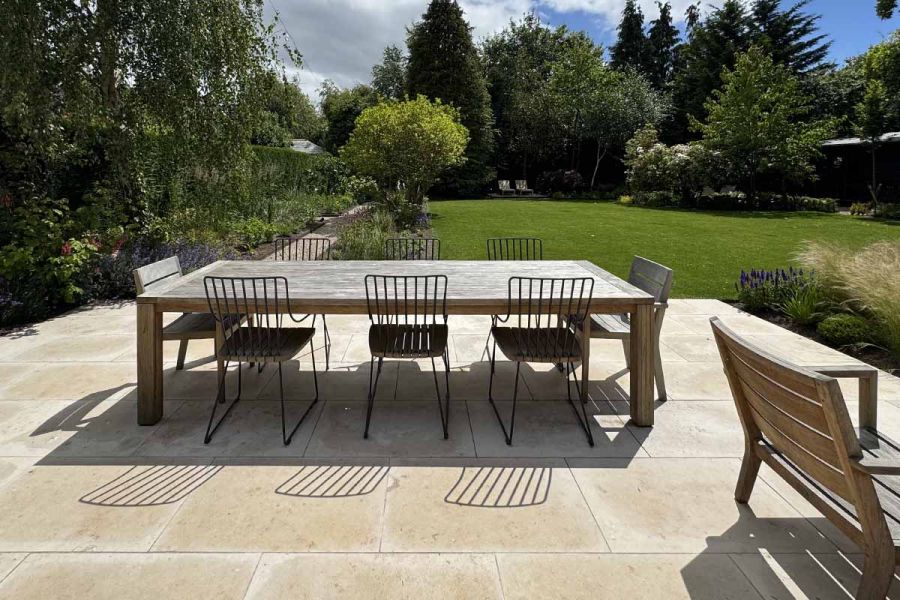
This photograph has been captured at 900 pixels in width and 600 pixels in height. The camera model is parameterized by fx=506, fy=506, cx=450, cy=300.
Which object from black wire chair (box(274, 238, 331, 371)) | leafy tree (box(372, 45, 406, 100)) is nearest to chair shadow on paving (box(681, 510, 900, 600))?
black wire chair (box(274, 238, 331, 371))

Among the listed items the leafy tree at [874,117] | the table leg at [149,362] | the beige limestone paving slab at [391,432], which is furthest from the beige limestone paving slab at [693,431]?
the leafy tree at [874,117]

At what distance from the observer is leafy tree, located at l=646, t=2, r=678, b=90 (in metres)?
30.5

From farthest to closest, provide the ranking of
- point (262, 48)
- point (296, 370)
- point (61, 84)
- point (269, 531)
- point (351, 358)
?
point (262, 48), point (61, 84), point (351, 358), point (296, 370), point (269, 531)

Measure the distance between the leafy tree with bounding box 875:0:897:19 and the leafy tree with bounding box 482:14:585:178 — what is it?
51.9 ft

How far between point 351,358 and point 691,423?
2346mm

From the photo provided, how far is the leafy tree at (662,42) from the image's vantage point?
100.0ft

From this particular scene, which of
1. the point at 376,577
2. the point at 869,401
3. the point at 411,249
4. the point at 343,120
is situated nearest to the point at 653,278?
the point at 869,401

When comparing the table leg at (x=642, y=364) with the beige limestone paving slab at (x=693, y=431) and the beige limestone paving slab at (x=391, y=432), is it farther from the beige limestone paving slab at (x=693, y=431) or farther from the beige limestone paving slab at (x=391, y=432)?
the beige limestone paving slab at (x=391, y=432)

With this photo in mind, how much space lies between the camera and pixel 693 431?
2.66 m

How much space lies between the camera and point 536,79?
24516mm

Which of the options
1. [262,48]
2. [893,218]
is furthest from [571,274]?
[893,218]

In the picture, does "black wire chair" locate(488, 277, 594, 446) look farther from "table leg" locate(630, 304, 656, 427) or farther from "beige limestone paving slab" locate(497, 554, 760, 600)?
"beige limestone paving slab" locate(497, 554, 760, 600)

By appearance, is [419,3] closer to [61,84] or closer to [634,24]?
[634,24]

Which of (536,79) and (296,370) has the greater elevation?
(536,79)
